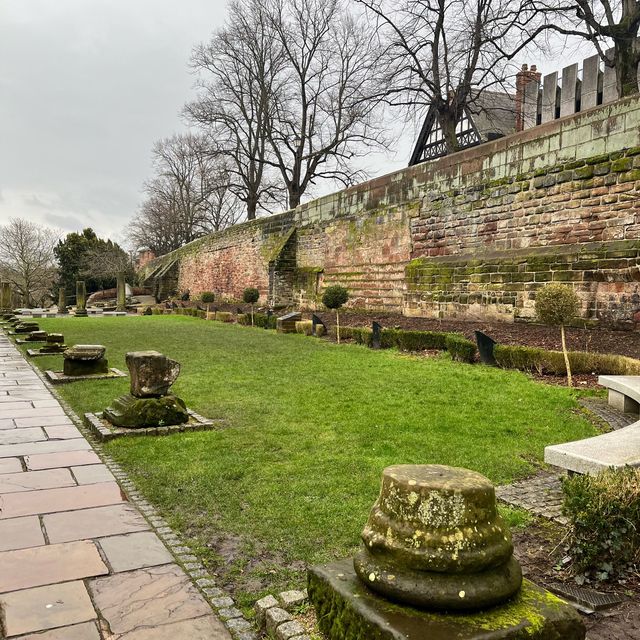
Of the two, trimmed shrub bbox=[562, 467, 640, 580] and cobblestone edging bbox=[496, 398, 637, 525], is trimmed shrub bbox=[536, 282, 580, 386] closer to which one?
cobblestone edging bbox=[496, 398, 637, 525]

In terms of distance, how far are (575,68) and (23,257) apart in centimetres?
4068

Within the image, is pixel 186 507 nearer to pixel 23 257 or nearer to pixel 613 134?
pixel 613 134

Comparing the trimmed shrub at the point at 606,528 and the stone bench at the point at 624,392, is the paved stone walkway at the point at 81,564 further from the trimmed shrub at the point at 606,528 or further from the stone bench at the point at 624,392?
the stone bench at the point at 624,392

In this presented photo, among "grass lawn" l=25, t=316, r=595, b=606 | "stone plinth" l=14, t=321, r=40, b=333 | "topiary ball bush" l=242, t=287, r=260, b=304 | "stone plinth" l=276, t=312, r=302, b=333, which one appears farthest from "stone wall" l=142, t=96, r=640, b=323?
"stone plinth" l=14, t=321, r=40, b=333

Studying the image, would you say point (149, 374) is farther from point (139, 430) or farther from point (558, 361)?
point (558, 361)

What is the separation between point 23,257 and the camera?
1713 inches

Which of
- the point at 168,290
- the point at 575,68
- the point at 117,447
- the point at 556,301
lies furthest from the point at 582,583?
the point at 168,290

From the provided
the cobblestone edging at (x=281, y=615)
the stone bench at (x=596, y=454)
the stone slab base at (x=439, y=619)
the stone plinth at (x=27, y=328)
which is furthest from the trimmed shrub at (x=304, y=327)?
the stone slab base at (x=439, y=619)

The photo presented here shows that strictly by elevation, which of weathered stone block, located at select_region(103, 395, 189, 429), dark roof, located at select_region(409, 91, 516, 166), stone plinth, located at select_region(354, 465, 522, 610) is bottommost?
weathered stone block, located at select_region(103, 395, 189, 429)

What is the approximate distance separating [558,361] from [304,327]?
28.1 ft

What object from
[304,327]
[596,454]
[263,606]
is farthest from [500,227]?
[263,606]

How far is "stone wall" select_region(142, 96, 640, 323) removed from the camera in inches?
351

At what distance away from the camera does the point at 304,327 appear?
1551 centimetres

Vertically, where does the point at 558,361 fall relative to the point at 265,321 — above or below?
above
